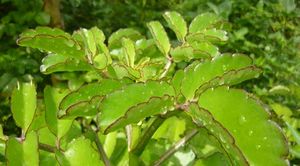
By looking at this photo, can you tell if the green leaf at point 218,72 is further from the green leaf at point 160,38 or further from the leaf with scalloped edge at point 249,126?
the green leaf at point 160,38

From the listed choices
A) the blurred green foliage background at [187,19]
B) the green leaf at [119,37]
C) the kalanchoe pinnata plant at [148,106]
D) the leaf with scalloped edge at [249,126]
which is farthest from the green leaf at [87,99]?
the blurred green foliage background at [187,19]

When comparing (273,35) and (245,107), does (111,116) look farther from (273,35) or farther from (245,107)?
(273,35)

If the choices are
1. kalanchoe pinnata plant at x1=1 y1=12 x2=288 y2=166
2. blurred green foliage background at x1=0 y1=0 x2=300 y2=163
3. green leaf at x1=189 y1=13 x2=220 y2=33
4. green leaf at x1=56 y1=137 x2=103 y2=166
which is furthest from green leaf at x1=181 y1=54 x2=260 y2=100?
blurred green foliage background at x1=0 y1=0 x2=300 y2=163

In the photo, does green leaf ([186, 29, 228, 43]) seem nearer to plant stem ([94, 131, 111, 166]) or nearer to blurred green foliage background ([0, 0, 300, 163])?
plant stem ([94, 131, 111, 166])

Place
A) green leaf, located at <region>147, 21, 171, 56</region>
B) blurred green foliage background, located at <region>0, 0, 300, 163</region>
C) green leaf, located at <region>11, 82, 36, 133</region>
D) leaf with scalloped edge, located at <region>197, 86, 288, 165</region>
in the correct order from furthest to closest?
blurred green foliage background, located at <region>0, 0, 300, 163</region> → green leaf, located at <region>147, 21, 171, 56</region> → green leaf, located at <region>11, 82, 36, 133</region> → leaf with scalloped edge, located at <region>197, 86, 288, 165</region>

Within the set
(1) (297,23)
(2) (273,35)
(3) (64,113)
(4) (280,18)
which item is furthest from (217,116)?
(1) (297,23)

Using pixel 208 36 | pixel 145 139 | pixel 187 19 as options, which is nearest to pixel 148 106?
pixel 145 139

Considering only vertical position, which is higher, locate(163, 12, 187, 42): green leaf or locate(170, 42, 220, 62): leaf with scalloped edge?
locate(170, 42, 220, 62): leaf with scalloped edge
